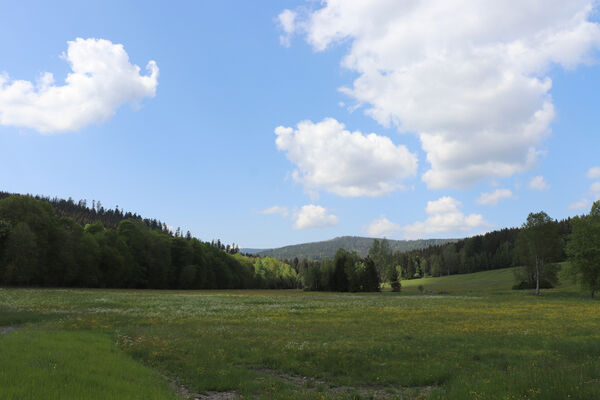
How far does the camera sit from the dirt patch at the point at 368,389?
41.4 feet

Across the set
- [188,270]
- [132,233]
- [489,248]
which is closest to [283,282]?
[188,270]

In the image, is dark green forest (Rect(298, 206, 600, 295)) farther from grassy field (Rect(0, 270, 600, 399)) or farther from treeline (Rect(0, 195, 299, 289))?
grassy field (Rect(0, 270, 600, 399))

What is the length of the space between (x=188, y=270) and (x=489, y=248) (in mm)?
163439

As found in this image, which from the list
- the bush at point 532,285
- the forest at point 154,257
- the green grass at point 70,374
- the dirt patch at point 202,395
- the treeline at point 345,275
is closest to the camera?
the green grass at point 70,374

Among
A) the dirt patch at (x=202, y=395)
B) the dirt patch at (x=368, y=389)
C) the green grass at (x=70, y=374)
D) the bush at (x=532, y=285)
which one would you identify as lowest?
the bush at (x=532, y=285)

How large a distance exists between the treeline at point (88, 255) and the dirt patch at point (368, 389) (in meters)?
72.2

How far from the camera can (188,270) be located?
10856cm

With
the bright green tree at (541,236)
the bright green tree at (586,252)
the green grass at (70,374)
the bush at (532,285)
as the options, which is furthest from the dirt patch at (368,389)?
the bush at (532,285)

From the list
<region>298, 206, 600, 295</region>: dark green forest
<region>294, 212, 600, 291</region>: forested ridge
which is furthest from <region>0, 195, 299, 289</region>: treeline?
<region>298, 206, 600, 295</region>: dark green forest

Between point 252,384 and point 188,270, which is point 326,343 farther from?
point 188,270

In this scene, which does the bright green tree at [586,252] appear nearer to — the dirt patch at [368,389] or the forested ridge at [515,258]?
the forested ridge at [515,258]

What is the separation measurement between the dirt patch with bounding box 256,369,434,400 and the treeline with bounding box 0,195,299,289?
72206 millimetres

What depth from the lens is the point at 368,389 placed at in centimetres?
1353

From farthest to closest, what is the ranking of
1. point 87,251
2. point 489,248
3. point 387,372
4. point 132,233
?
point 489,248 < point 132,233 < point 87,251 < point 387,372
